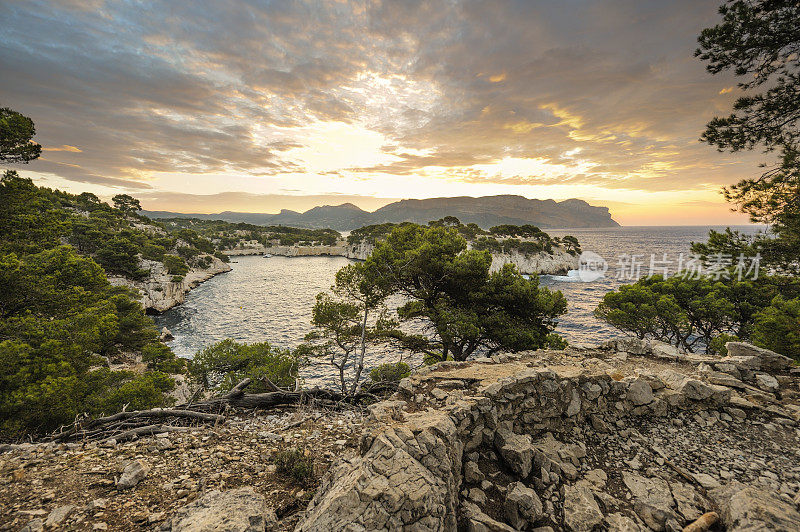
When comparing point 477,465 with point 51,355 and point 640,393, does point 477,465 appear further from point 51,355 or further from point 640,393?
point 51,355

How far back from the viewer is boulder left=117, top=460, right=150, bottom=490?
475 centimetres

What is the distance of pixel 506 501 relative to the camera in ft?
16.0

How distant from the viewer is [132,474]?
16.1 ft

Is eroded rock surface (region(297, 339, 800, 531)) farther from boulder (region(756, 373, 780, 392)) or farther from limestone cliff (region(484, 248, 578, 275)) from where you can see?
limestone cliff (region(484, 248, 578, 275))

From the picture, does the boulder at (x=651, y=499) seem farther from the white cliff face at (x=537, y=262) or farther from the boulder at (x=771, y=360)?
the white cliff face at (x=537, y=262)

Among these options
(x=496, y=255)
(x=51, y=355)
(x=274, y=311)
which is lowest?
(x=274, y=311)

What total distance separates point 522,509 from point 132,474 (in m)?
6.68

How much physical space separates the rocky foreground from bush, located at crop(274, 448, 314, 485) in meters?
0.15

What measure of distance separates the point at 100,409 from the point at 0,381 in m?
2.61

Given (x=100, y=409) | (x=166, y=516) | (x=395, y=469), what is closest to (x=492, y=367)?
(x=395, y=469)

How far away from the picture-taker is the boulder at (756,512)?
164 inches

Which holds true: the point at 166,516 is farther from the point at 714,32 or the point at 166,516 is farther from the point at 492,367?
the point at 714,32

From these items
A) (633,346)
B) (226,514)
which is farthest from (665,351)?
(226,514)

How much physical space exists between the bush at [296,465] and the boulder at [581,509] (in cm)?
457
